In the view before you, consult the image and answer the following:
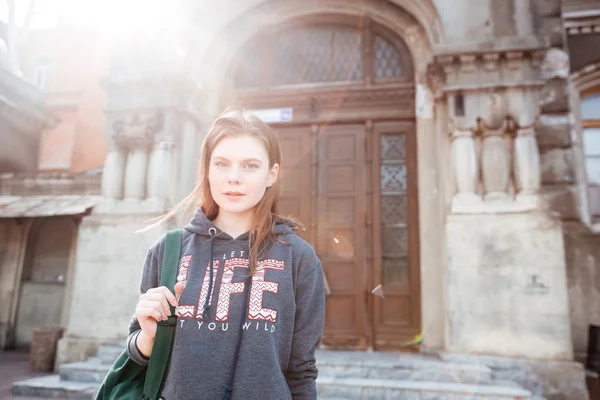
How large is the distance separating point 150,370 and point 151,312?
8.8 inches

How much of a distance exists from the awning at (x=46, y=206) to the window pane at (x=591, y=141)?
743 cm

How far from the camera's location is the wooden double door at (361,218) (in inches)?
231

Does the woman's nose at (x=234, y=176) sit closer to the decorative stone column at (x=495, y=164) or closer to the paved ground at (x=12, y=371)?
the decorative stone column at (x=495, y=164)

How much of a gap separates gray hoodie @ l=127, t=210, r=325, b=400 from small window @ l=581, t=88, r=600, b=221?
589cm

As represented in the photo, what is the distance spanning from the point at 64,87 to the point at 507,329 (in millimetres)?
13984

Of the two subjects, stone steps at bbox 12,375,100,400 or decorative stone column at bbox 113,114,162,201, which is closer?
stone steps at bbox 12,375,100,400

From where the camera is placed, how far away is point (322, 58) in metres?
6.89

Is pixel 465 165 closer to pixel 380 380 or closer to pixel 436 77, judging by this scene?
pixel 436 77

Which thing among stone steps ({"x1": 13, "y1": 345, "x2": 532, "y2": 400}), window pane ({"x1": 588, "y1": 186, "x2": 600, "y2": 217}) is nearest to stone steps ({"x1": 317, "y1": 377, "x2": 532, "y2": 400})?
stone steps ({"x1": 13, "y1": 345, "x2": 532, "y2": 400})

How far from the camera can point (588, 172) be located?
592cm

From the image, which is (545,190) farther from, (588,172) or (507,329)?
(507,329)

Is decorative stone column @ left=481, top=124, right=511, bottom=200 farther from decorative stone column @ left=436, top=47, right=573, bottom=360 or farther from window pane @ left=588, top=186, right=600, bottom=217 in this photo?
window pane @ left=588, top=186, right=600, bottom=217

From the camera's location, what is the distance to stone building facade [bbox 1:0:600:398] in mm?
4844

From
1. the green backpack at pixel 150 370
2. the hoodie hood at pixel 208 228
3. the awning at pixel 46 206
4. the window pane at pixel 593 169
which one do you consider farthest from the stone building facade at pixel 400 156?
the green backpack at pixel 150 370
